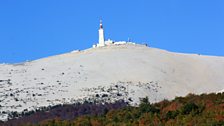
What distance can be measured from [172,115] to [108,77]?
62190 mm

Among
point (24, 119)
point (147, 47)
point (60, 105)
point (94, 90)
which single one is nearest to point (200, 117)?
point (24, 119)

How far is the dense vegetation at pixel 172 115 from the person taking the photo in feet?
131

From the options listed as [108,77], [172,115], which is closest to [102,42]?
[108,77]

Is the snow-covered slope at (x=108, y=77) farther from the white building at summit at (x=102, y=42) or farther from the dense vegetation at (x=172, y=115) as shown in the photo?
the dense vegetation at (x=172, y=115)

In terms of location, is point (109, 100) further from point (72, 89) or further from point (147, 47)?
point (147, 47)

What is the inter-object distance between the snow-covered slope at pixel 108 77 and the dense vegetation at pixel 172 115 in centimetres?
3794

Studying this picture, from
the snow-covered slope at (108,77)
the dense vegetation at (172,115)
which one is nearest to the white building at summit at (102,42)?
the snow-covered slope at (108,77)

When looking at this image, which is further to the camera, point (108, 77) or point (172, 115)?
point (108, 77)

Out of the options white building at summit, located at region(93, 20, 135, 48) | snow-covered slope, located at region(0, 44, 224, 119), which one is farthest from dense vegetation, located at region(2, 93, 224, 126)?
white building at summit, located at region(93, 20, 135, 48)

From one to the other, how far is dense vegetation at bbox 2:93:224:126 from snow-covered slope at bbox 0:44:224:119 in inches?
1494

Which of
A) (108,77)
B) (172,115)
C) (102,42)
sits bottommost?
(172,115)

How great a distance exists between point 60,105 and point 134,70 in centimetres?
2413

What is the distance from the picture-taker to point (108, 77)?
104m

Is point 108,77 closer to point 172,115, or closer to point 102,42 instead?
point 102,42
